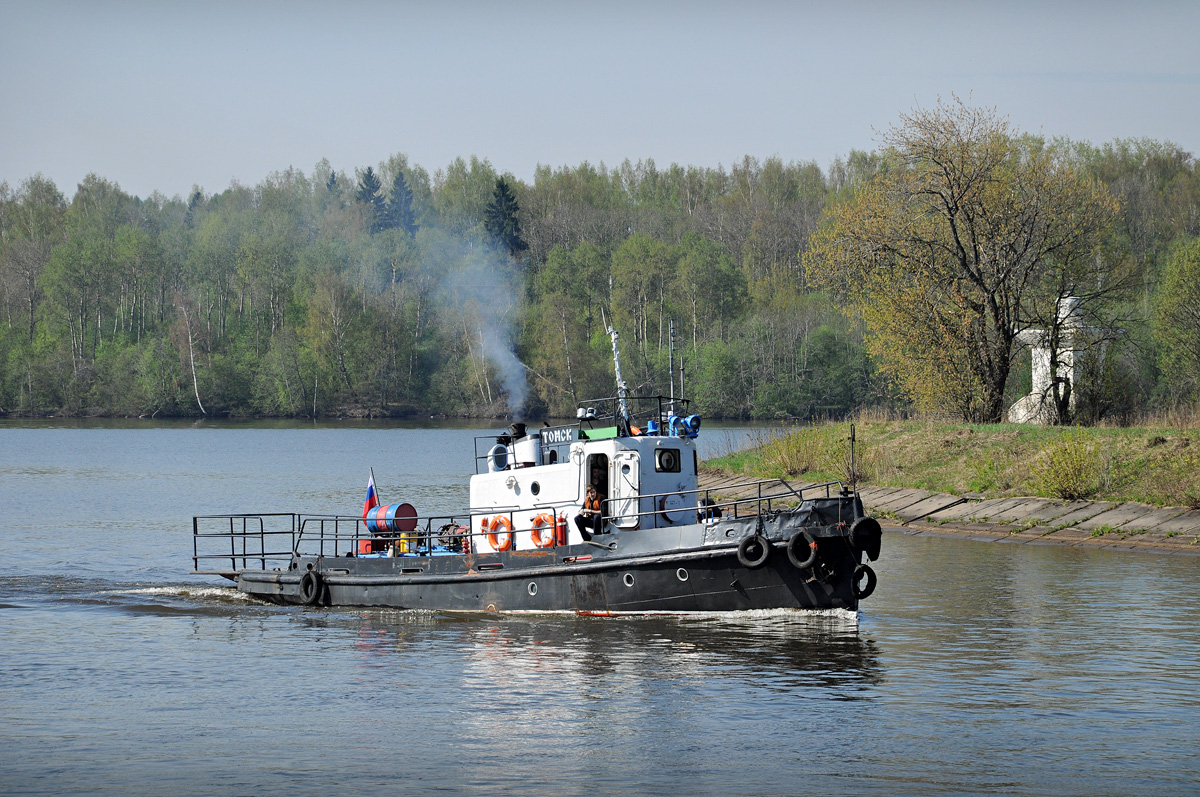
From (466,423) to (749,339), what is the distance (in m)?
23.7

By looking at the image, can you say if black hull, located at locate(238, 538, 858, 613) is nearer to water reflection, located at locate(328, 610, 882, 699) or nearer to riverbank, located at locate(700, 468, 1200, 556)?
water reflection, located at locate(328, 610, 882, 699)

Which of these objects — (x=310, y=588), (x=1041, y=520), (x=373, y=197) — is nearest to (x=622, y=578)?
(x=310, y=588)

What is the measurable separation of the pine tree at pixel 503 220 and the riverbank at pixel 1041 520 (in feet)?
197

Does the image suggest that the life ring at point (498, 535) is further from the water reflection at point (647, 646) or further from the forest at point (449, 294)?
the forest at point (449, 294)

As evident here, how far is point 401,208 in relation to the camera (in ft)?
359

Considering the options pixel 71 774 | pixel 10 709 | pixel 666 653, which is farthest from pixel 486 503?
pixel 71 774

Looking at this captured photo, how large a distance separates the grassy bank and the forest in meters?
36.2

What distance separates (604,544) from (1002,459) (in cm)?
1651

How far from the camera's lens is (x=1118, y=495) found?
92.8ft

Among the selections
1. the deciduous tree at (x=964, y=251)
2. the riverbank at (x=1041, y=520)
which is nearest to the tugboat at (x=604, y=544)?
the riverbank at (x=1041, y=520)

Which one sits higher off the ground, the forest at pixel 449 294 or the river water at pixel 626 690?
the forest at pixel 449 294

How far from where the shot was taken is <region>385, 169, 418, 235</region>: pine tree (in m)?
107

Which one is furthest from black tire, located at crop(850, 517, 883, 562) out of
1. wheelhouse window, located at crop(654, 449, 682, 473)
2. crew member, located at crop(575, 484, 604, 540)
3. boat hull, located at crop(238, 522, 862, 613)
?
crew member, located at crop(575, 484, 604, 540)

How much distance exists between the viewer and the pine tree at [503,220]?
→ 300 feet
